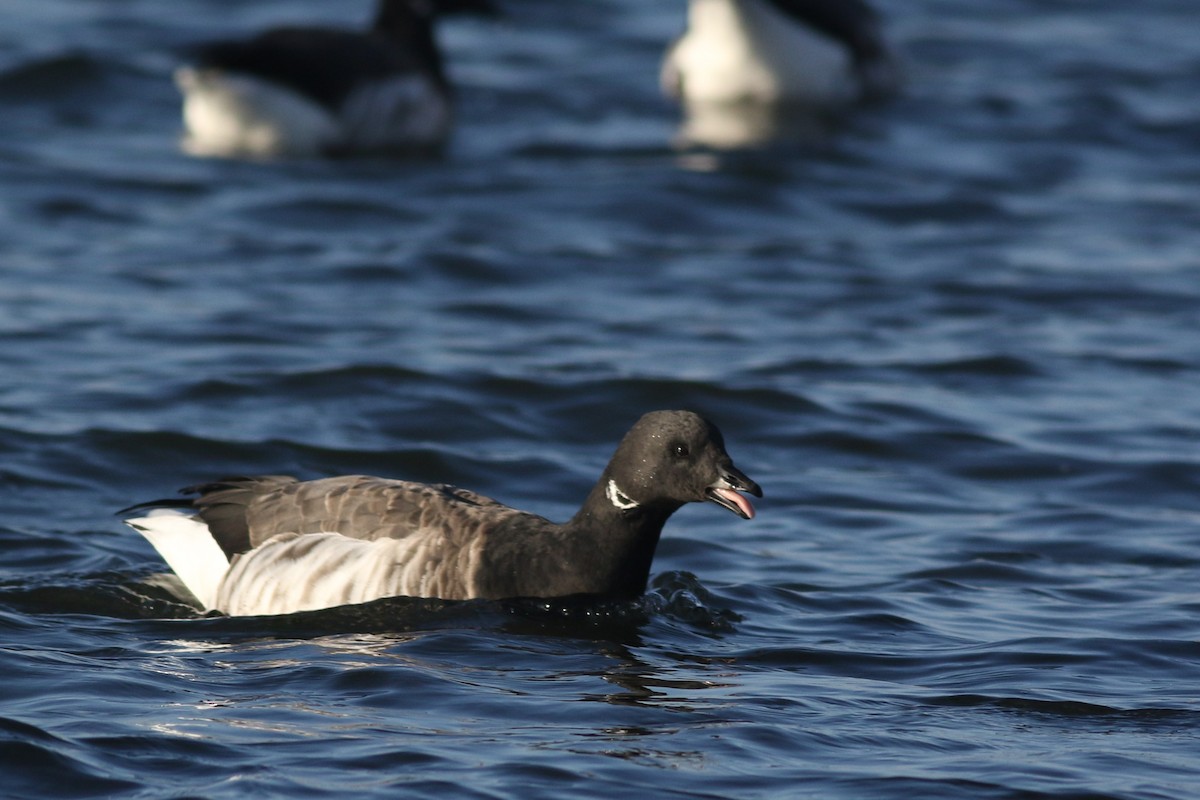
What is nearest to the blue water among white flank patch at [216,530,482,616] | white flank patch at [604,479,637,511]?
white flank patch at [216,530,482,616]

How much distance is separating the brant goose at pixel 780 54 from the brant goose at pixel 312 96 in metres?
2.97

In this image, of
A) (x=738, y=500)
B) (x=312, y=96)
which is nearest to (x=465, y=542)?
(x=738, y=500)

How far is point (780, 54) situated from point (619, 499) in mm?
13867

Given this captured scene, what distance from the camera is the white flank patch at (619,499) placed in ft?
27.8

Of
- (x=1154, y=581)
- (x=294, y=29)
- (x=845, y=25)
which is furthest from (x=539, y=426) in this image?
(x=845, y=25)

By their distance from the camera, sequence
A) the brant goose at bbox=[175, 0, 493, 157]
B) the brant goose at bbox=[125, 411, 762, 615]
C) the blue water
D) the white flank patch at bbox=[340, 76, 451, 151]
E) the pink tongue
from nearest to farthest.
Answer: the blue water, the pink tongue, the brant goose at bbox=[125, 411, 762, 615], the brant goose at bbox=[175, 0, 493, 157], the white flank patch at bbox=[340, 76, 451, 151]

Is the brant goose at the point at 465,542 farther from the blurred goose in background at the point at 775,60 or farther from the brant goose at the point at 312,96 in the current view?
the blurred goose in background at the point at 775,60

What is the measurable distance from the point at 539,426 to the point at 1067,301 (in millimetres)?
5024

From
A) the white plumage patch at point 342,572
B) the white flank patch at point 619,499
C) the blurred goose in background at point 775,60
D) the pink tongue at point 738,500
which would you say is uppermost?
the blurred goose in background at point 775,60

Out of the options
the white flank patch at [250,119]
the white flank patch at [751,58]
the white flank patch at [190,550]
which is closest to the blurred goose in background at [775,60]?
the white flank patch at [751,58]

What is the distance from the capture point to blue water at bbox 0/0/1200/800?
7133mm

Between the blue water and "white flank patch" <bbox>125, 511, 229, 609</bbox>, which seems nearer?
the blue water

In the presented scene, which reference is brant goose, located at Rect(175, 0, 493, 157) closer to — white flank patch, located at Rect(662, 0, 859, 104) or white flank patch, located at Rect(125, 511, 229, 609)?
white flank patch, located at Rect(662, 0, 859, 104)

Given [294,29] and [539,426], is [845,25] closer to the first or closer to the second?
[294,29]
